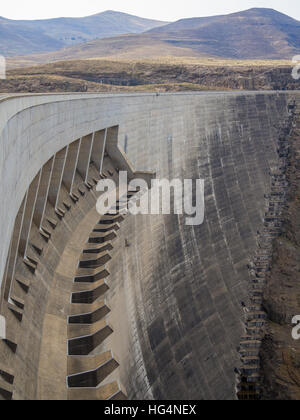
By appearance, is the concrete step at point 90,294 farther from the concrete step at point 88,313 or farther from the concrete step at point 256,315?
the concrete step at point 256,315

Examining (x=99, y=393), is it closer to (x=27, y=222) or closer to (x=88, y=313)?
(x=88, y=313)

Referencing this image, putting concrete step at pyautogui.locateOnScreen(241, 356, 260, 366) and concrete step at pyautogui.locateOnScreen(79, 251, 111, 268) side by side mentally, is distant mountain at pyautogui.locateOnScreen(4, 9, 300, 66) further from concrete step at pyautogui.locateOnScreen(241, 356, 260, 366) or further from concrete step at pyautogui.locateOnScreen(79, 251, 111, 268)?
concrete step at pyautogui.locateOnScreen(79, 251, 111, 268)

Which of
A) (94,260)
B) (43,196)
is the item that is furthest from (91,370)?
(43,196)

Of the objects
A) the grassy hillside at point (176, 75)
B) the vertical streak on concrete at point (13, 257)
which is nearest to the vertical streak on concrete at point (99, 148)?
the vertical streak on concrete at point (13, 257)

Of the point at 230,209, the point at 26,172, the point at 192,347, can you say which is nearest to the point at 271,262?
the point at 230,209

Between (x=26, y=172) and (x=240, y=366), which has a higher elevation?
(x=26, y=172)

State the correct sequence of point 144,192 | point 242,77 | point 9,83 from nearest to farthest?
point 144,192
point 9,83
point 242,77
